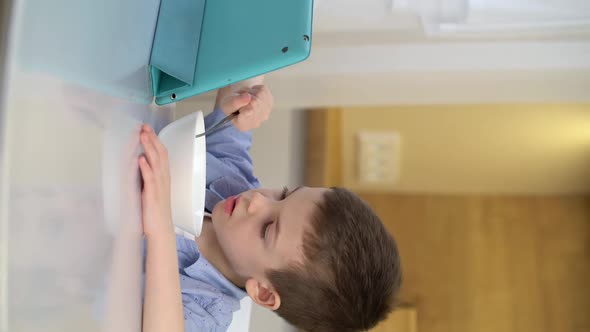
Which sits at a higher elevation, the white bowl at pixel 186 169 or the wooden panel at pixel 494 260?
the white bowl at pixel 186 169

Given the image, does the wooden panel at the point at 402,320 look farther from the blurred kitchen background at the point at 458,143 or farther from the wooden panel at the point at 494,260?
the wooden panel at the point at 494,260

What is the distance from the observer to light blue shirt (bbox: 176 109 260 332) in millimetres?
695

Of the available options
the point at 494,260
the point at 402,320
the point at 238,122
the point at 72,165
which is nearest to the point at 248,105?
the point at 238,122

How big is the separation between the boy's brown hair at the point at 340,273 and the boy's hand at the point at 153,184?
22 centimetres

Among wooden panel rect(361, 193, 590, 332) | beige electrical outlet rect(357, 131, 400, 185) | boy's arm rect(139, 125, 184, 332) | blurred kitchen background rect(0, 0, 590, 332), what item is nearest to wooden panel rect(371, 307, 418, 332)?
blurred kitchen background rect(0, 0, 590, 332)

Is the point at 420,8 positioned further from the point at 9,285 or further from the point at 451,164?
the point at 451,164

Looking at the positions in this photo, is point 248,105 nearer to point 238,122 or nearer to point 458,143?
point 238,122

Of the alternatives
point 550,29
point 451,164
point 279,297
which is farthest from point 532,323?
point 279,297

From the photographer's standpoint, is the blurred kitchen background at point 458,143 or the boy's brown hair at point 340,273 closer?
the boy's brown hair at point 340,273

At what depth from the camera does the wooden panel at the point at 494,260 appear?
1846mm

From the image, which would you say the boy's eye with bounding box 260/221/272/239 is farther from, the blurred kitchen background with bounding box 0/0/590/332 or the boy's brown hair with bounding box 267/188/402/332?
the blurred kitchen background with bounding box 0/0/590/332

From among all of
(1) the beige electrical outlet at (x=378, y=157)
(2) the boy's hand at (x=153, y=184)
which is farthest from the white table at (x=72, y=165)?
(1) the beige electrical outlet at (x=378, y=157)

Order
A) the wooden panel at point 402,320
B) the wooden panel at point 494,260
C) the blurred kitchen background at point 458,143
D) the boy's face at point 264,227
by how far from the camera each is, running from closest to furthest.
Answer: the boy's face at point 264,227, the blurred kitchen background at point 458,143, the wooden panel at point 402,320, the wooden panel at point 494,260

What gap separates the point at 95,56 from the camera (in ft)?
1.37
